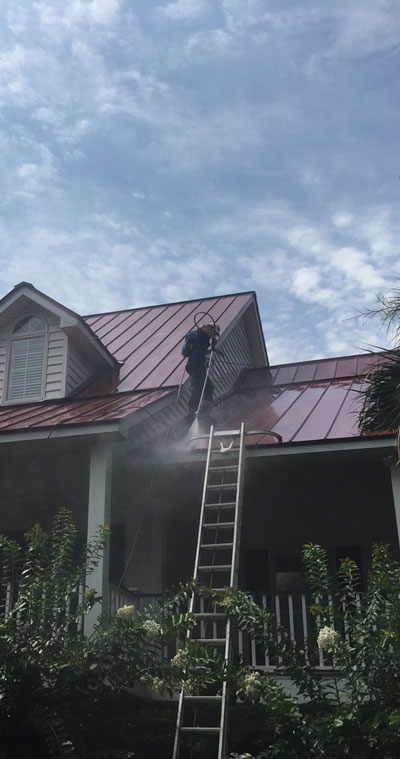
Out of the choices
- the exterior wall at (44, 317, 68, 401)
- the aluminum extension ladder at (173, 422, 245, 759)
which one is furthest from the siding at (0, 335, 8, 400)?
the aluminum extension ladder at (173, 422, 245, 759)

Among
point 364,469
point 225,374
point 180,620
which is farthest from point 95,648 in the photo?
point 225,374

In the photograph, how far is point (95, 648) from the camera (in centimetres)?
699

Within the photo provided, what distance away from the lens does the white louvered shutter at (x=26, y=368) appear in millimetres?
12500

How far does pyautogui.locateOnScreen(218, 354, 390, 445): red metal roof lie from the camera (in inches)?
401

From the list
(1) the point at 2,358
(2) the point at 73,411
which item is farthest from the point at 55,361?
(2) the point at 73,411

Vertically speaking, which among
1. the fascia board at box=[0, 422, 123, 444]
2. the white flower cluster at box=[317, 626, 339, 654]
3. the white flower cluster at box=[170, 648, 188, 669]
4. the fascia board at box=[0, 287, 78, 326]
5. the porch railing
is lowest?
the white flower cluster at box=[170, 648, 188, 669]

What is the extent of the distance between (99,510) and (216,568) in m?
1.70

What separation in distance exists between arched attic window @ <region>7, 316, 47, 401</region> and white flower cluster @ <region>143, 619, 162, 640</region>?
600 centimetres

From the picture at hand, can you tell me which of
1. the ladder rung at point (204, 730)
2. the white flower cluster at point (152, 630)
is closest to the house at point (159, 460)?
the white flower cluster at point (152, 630)

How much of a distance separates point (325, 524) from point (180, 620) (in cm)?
499

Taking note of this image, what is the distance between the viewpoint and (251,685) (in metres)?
6.36

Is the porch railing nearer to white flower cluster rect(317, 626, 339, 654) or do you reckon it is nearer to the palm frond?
white flower cluster rect(317, 626, 339, 654)

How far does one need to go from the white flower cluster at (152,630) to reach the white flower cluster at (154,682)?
0.31 m

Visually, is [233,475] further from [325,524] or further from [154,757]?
[154,757]
